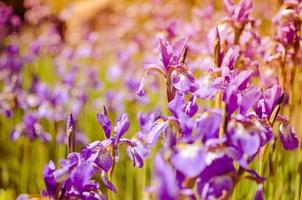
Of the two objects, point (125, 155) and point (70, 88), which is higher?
point (70, 88)

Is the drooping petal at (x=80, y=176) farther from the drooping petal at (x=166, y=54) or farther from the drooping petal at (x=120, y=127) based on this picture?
the drooping petal at (x=166, y=54)

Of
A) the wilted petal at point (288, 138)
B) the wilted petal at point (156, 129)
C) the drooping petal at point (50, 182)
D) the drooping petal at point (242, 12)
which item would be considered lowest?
the drooping petal at point (50, 182)

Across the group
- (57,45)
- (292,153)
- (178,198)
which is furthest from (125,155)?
(57,45)

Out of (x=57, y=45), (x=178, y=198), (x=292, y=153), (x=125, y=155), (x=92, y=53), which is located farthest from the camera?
(x=57, y=45)

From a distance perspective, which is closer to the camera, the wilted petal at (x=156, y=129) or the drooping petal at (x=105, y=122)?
the wilted petal at (x=156, y=129)

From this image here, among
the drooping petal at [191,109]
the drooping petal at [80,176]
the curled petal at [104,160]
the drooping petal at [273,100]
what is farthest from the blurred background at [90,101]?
the drooping petal at [80,176]

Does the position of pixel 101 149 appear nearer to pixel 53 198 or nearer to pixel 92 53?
pixel 53 198

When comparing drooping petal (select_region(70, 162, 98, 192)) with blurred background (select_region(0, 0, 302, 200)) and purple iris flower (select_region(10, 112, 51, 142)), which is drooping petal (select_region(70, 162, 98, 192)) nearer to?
blurred background (select_region(0, 0, 302, 200))

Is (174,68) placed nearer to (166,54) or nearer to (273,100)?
(166,54)

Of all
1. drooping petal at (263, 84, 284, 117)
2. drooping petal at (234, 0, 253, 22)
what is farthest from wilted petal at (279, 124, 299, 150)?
drooping petal at (234, 0, 253, 22)

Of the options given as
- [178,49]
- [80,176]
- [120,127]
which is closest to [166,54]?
[178,49]

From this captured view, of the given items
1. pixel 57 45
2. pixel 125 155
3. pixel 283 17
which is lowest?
pixel 125 155
